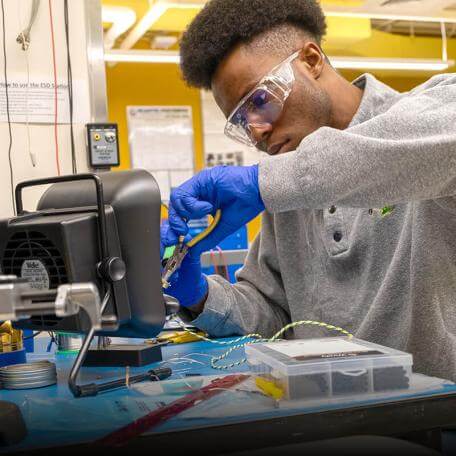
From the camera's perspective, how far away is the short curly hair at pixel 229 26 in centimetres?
146

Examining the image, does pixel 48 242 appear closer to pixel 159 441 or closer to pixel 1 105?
pixel 159 441

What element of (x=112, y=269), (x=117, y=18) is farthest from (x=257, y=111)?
(x=117, y=18)

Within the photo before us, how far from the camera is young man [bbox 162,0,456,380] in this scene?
3.02ft

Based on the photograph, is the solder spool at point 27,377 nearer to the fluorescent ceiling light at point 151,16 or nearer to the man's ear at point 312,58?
the man's ear at point 312,58

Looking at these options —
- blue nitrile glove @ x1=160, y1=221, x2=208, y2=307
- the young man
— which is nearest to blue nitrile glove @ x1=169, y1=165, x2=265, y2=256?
the young man

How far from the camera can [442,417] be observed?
2.45ft

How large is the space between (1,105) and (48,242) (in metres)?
1.26

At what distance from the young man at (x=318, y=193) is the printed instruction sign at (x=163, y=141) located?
4.54 meters

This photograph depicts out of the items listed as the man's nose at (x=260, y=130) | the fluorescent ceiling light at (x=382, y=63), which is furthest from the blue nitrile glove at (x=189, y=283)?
the fluorescent ceiling light at (x=382, y=63)

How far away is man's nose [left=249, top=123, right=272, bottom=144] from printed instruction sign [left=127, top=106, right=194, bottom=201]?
4.68 meters

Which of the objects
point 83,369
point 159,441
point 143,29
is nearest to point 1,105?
point 83,369

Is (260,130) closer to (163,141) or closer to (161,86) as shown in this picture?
(163,141)

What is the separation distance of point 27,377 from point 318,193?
52cm

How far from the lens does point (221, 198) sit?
3.57ft
